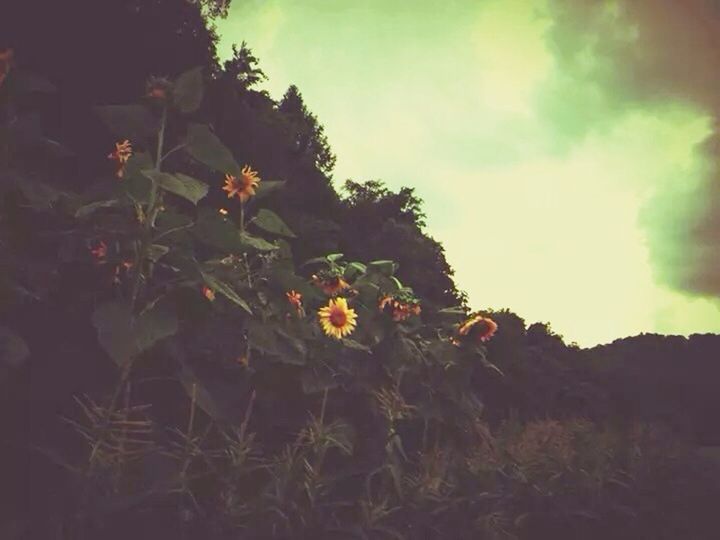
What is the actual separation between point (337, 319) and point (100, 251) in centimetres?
129

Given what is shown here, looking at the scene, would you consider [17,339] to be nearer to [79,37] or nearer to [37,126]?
[37,126]

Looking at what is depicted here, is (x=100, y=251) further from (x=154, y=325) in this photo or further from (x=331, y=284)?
(x=331, y=284)

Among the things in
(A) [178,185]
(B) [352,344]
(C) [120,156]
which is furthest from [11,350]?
(B) [352,344]

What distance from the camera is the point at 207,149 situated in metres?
1.84

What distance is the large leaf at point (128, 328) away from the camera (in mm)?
1441

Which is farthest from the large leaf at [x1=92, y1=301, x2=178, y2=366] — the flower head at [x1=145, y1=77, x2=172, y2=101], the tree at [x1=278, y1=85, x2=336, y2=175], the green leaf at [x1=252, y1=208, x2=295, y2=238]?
the tree at [x1=278, y1=85, x2=336, y2=175]

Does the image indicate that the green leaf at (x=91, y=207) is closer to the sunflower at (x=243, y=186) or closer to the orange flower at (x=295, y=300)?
the orange flower at (x=295, y=300)

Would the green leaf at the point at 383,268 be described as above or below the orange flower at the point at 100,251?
above

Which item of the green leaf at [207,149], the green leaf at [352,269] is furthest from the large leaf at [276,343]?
the green leaf at [352,269]

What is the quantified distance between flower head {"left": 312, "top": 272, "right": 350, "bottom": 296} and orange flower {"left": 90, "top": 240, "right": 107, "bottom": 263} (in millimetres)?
1518

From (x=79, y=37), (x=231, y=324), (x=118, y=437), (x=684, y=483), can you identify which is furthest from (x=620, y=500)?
(x=79, y=37)

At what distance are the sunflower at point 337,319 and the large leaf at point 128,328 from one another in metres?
1.26

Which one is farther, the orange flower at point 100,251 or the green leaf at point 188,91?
the green leaf at point 188,91

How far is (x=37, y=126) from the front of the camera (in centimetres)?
168
